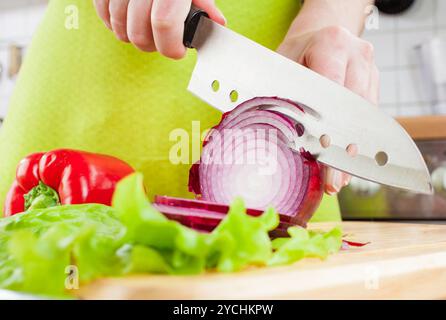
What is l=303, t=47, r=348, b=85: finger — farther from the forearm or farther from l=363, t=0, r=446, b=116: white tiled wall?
l=363, t=0, r=446, b=116: white tiled wall

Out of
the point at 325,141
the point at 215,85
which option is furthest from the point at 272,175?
the point at 215,85

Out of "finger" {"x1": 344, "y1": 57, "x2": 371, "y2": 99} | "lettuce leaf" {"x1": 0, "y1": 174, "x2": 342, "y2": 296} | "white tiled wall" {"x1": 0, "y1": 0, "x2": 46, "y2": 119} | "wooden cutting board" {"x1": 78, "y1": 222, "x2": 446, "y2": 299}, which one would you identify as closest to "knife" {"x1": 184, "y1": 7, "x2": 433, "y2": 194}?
"wooden cutting board" {"x1": 78, "y1": 222, "x2": 446, "y2": 299}

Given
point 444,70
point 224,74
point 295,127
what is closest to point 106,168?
point 224,74

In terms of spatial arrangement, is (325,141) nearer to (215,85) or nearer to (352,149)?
(352,149)

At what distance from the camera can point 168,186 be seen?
1.38 metres

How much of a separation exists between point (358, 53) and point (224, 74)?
0.27 meters

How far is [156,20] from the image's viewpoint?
1.01 meters

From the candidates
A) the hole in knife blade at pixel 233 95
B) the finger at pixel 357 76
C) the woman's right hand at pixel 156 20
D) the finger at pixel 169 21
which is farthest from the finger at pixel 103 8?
the finger at pixel 357 76

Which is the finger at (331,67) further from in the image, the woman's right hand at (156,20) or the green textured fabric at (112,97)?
the green textured fabric at (112,97)

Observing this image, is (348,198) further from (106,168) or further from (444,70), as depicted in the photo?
(106,168)

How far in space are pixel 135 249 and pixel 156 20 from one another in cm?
54

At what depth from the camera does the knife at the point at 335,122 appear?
91 cm

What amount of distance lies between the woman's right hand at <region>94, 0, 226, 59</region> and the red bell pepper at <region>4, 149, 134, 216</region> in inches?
9.6

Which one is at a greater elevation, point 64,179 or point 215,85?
point 215,85
